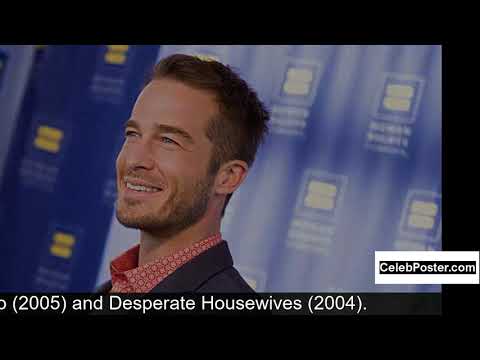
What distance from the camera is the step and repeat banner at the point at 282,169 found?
2.92 metres

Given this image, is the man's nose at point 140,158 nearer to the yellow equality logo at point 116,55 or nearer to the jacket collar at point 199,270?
the jacket collar at point 199,270

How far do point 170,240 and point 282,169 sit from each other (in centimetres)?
56

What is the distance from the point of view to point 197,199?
107 inches

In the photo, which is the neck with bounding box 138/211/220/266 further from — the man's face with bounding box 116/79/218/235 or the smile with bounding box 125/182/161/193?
the smile with bounding box 125/182/161/193

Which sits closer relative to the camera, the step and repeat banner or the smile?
the smile

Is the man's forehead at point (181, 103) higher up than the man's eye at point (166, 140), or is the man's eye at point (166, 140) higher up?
the man's forehead at point (181, 103)

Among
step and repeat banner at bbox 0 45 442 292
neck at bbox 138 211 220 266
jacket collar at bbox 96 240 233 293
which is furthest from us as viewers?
step and repeat banner at bbox 0 45 442 292

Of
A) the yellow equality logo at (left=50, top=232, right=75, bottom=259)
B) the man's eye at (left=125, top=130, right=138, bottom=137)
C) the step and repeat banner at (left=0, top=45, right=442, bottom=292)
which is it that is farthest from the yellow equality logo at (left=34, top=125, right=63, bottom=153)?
the man's eye at (left=125, top=130, right=138, bottom=137)

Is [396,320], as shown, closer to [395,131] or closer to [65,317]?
[395,131]

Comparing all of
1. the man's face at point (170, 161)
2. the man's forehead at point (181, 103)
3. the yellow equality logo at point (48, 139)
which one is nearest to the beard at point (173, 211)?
the man's face at point (170, 161)

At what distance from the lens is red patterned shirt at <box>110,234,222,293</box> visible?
260 cm

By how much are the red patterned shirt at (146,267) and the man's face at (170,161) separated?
4.4 inches
